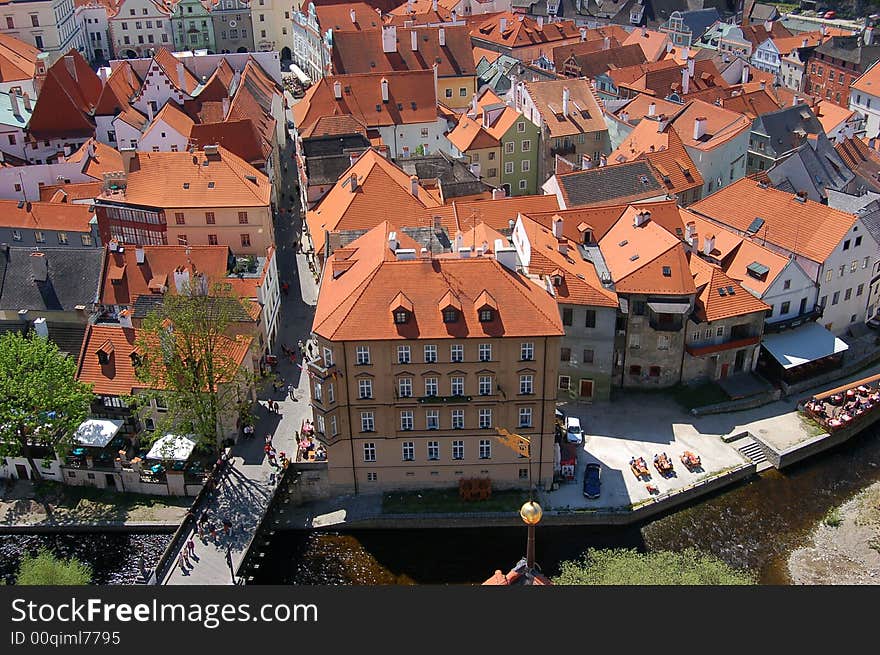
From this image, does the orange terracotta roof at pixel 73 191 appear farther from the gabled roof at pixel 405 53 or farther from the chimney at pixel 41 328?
the gabled roof at pixel 405 53

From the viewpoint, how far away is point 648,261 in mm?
85188

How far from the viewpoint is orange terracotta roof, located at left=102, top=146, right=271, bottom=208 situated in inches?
3853

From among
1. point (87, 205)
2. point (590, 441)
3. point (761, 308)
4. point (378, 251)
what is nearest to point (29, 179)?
point (87, 205)

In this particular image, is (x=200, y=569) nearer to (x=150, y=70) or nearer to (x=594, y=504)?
(x=594, y=504)

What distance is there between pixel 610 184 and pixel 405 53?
60.1m

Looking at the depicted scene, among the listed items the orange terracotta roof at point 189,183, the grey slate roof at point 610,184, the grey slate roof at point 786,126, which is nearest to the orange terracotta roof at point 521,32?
the grey slate roof at point 786,126

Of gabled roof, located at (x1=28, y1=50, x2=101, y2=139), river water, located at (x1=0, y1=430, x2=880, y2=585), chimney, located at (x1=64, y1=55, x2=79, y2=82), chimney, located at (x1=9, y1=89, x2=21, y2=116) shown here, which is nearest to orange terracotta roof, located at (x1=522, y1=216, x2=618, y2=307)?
river water, located at (x1=0, y1=430, x2=880, y2=585)

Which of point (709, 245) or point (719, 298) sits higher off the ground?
point (709, 245)

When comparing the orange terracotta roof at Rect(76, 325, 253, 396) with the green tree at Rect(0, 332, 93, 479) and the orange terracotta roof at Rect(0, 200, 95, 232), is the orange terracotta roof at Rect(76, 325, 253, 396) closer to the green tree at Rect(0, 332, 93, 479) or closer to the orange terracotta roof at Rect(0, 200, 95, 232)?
the green tree at Rect(0, 332, 93, 479)

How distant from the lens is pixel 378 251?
74.5 meters

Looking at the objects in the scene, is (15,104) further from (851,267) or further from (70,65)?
(851,267)

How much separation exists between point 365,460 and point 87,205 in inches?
1993

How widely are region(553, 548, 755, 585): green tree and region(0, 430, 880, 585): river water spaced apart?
2030 mm

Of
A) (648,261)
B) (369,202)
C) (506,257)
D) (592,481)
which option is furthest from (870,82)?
(592,481)
